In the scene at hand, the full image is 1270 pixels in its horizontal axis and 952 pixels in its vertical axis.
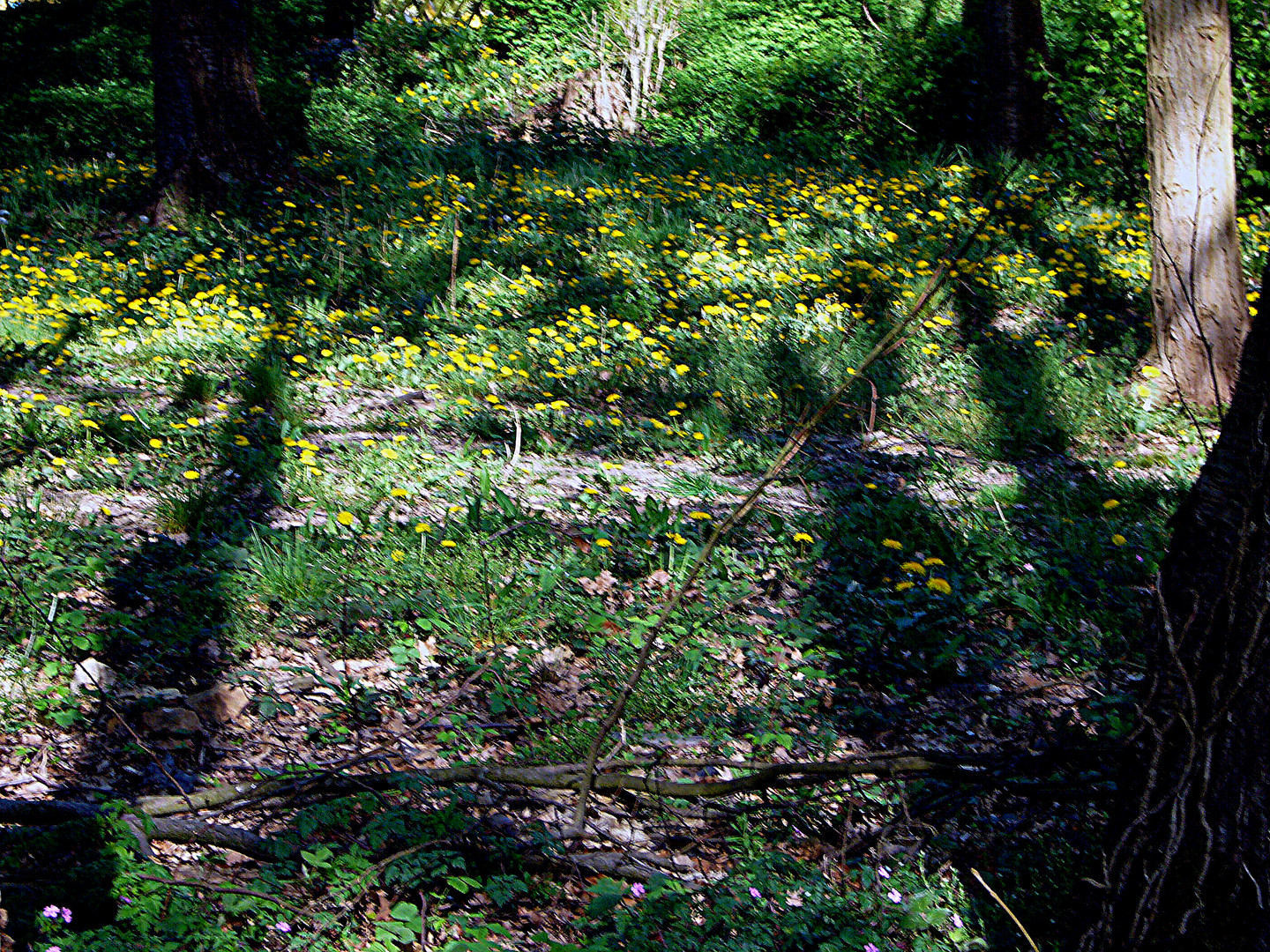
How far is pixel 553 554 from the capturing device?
13.0 feet

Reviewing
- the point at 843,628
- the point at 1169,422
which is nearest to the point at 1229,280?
the point at 1169,422

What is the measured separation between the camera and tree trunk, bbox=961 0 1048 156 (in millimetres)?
9164

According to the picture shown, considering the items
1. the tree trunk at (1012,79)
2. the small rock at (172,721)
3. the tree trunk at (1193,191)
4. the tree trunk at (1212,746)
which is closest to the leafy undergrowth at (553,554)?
the small rock at (172,721)

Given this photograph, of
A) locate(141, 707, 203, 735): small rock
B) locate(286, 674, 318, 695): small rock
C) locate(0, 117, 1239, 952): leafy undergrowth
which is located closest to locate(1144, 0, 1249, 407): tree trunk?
locate(0, 117, 1239, 952): leafy undergrowth

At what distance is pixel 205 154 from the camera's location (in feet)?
25.6

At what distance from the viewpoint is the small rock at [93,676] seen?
118 inches

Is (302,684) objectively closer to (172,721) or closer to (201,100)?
(172,721)

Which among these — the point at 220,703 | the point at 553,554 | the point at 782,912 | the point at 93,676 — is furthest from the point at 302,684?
the point at 782,912

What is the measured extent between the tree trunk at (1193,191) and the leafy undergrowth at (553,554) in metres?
0.36

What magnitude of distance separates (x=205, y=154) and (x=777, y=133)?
6283 millimetres

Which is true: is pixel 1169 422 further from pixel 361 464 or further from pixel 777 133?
pixel 777 133

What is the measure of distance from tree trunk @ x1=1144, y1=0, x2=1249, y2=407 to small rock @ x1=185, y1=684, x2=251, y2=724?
5.68 meters

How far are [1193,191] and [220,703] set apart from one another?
628 cm

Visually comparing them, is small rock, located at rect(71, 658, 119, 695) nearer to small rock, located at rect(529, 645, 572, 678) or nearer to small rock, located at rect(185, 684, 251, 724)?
small rock, located at rect(185, 684, 251, 724)
